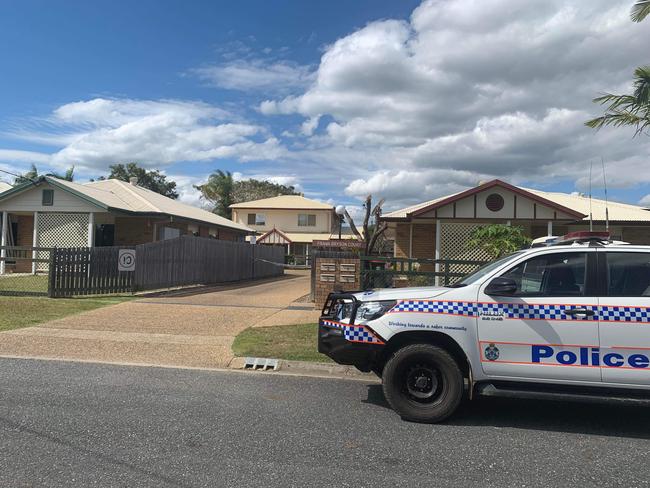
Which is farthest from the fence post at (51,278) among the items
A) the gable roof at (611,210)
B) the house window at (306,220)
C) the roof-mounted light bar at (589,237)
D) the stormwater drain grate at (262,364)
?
the house window at (306,220)

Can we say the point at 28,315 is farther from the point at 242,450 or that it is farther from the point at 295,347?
the point at 242,450

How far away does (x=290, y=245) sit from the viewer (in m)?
44.7

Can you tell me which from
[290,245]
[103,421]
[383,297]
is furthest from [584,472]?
[290,245]

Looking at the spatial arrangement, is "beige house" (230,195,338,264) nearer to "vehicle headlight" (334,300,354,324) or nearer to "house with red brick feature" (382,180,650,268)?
"house with red brick feature" (382,180,650,268)

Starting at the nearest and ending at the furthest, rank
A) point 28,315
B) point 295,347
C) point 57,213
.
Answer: point 295,347 < point 28,315 < point 57,213

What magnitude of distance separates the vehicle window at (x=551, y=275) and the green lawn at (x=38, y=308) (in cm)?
888

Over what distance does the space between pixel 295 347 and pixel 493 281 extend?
3.98 meters

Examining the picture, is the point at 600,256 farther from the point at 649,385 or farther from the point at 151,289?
the point at 151,289

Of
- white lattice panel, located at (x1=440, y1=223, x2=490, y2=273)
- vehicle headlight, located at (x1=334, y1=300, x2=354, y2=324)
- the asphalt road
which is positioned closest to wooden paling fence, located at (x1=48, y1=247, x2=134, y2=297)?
the asphalt road

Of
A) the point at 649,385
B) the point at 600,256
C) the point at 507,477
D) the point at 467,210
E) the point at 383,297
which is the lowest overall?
the point at 507,477

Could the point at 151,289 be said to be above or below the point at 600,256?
below

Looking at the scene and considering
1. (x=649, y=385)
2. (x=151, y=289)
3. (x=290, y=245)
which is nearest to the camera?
(x=649, y=385)

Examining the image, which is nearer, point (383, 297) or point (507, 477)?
point (507, 477)

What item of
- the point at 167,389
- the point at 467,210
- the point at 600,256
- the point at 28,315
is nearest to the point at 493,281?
the point at 600,256
